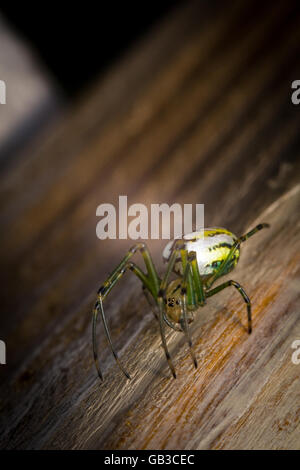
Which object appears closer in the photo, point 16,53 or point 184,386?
point 184,386

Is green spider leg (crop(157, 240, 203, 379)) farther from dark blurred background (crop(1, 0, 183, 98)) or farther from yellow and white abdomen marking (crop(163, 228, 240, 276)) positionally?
dark blurred background (crop(1, 0, 183, 98))

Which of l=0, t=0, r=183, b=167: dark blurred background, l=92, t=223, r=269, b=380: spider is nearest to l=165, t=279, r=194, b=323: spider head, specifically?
l=92, t=223, r=269, b=380: spider

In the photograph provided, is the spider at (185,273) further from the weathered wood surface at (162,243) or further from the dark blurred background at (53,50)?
the dark blurred background at (53,50)

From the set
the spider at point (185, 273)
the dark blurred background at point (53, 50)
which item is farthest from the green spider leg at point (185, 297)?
the dark blurred background at point (53, 50)

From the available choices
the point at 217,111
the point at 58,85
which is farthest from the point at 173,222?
the point at 58,85
